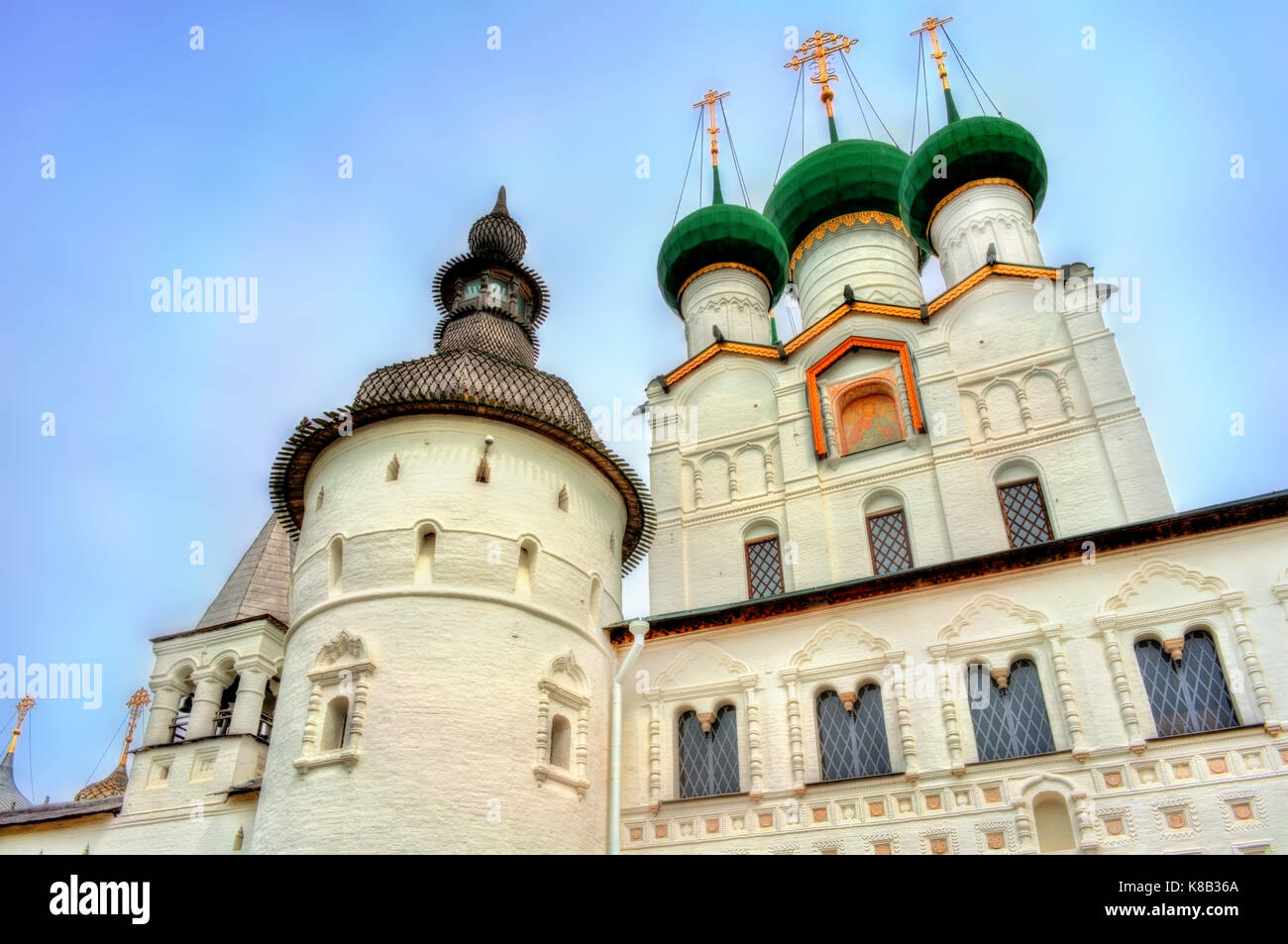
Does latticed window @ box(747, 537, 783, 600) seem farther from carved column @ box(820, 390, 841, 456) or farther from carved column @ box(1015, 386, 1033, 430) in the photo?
carved column @ box(1015, 386, 1033, 430)

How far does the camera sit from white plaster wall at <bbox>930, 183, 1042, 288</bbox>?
16156 millimetres

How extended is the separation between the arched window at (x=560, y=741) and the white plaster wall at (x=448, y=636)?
0.90 ft

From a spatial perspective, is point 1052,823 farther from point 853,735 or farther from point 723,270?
point 723,270

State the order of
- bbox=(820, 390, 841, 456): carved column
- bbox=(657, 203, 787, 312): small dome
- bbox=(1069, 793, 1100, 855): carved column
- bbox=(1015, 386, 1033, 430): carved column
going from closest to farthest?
1. bbox=(1069, 793, 1100, 855): carved column
2. bbox=(1015, 386, 1033, 430): carved column
3. bbox=(820, 390, 841, 456): carved column
4. bbox=(657, 203, 787, 312): small dome

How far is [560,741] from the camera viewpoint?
1102 centimetres

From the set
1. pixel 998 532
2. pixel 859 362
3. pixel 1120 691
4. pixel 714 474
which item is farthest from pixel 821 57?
pixel 1120 691

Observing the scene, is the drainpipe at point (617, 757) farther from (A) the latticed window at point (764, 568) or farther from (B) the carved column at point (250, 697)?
(B) the carved column at point (250, 697)

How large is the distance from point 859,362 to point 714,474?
288cm

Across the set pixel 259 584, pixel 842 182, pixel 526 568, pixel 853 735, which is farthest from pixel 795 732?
pixel 842 182

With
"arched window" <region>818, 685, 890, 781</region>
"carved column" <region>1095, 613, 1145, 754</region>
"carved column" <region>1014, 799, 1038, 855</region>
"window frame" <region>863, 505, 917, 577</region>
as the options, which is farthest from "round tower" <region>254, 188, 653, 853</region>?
"carved column" <region>1095, 613, 1145, 754</region>

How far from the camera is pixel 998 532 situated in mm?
13055

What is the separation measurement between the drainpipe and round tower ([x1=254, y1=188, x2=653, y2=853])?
23cm

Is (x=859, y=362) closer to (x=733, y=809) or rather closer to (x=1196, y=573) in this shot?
(x=1196, y=573)
